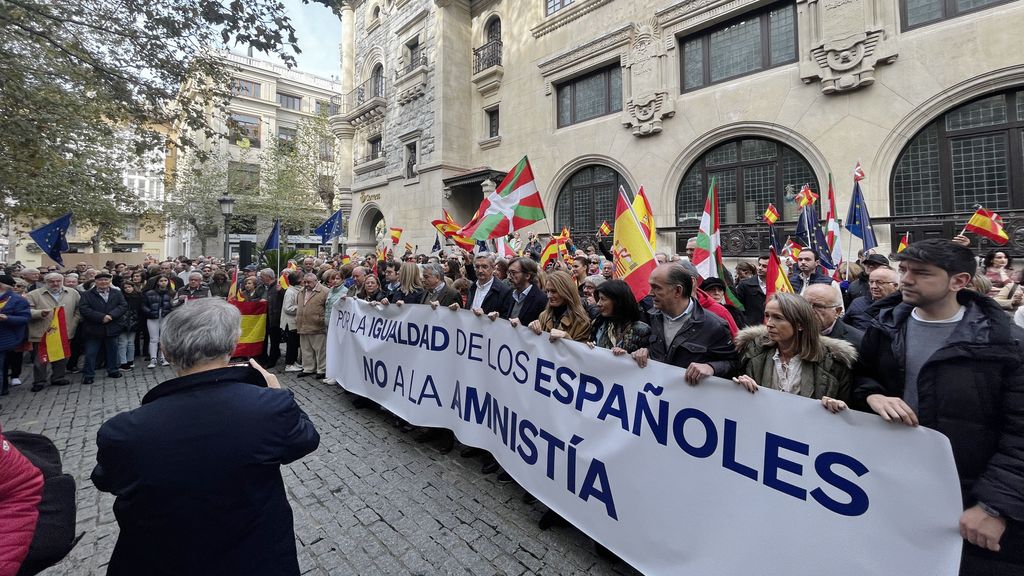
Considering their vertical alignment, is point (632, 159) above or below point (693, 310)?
above

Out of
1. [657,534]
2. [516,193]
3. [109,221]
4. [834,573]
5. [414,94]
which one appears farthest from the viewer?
[414,94]

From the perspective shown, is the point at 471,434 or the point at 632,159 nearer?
the point at 471,434

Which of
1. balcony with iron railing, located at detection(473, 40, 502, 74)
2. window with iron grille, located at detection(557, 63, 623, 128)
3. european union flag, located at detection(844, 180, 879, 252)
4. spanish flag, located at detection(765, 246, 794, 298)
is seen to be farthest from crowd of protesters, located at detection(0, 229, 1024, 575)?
balcony with iron railing, located at detection(473, 40, 502, 74)

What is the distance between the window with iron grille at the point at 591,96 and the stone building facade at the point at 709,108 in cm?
6

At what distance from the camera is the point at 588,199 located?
14.8 metres

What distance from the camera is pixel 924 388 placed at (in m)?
1.87

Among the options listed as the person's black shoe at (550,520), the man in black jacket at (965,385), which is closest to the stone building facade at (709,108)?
the man in black jacket at (965,385)

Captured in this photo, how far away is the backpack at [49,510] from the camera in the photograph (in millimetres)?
1480

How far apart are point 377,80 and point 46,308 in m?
19.7

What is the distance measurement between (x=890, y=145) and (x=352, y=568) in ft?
39.7

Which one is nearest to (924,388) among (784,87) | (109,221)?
(784,87)

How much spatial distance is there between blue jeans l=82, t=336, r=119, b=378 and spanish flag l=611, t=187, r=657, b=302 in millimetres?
8081

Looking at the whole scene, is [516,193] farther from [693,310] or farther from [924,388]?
[924,388]

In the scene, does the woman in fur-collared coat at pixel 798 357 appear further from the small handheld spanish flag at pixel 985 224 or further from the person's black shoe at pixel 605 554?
the small handheld spanish flag at pixel 985 224
